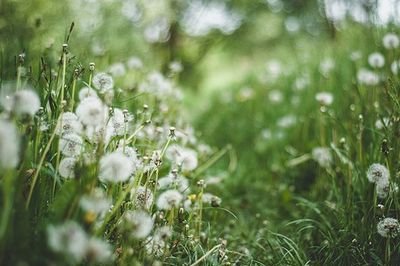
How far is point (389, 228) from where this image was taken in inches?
54.6

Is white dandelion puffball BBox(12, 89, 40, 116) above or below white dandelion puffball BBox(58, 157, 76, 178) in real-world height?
above

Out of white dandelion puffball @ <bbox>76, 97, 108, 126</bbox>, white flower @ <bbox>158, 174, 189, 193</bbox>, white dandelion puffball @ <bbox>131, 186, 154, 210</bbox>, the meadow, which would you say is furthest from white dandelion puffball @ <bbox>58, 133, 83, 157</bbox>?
white flower @ <bbox>158, 174, 189, 193</bbox>

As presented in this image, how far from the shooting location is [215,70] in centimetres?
946

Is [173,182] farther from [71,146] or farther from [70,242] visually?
[70,242]

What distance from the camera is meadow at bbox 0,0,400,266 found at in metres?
1.11

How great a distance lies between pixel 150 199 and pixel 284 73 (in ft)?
11.3

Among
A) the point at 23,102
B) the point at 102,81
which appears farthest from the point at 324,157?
the point at 23,102

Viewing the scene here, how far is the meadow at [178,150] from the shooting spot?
1.11 metres

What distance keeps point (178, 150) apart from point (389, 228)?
2.78 feet

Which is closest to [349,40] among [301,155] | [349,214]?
[301,155]

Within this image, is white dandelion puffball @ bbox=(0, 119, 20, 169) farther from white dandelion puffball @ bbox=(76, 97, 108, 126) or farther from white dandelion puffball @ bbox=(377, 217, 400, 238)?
white dandelion puffball @ bbox=(377, 217, 400, 238)

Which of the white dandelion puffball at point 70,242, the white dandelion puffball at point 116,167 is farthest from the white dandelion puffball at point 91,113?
the white dandelion puffball at point 70,242

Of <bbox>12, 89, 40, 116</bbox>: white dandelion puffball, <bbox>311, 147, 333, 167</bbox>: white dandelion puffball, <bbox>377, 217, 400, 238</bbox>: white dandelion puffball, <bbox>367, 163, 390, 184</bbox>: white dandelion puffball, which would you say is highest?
<bbox>12, 89, 40, 116</bbox>: white dandelion puffball

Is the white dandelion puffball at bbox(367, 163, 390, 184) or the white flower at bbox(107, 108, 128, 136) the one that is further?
the white dandelion puffball at bbox(367, 163, 390, 184)
